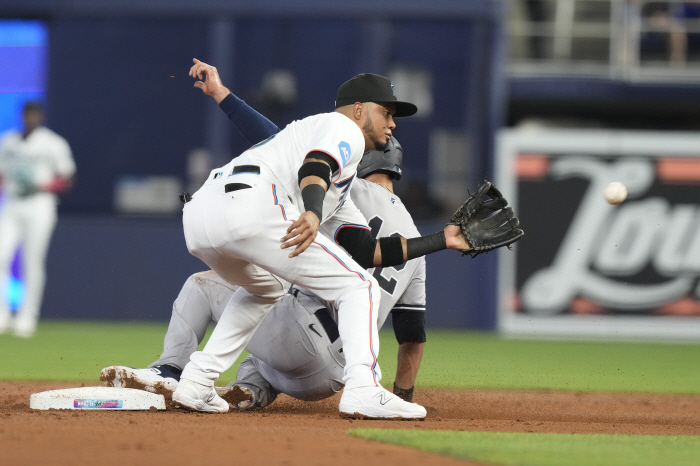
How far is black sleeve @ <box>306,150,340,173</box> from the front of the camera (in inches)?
156

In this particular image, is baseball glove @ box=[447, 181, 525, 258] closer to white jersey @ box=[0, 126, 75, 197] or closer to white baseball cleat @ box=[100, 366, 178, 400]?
white baseball cleat @ box=[100, 366, 178, 400]

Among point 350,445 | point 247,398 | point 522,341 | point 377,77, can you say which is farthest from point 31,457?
point 522,341

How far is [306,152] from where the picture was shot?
4172mm

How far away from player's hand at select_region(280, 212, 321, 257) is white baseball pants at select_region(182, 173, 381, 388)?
0.59ft

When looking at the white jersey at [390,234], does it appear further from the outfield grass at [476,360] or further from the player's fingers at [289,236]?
the outfield grass at [476,360]

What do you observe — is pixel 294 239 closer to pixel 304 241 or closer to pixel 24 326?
pixel 304 241

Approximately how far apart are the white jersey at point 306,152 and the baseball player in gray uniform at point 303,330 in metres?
0.29

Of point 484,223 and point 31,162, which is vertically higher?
point 31,162

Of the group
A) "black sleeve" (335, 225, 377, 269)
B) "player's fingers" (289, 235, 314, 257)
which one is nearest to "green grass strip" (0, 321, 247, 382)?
"black sleeve" (335, 225, 377, 269)

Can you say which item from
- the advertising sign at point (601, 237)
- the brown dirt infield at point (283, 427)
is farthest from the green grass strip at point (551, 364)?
the brown dirt infield at point (283, 427)

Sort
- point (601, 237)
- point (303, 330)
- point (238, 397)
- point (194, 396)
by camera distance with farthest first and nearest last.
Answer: point (601, 237) < point (238, 397) < point (303, 330) < point (194, 396)

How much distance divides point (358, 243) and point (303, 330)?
483mm

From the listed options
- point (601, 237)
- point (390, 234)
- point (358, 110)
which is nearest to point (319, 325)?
point (390, 234)

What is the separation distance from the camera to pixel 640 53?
1448 centimetres
